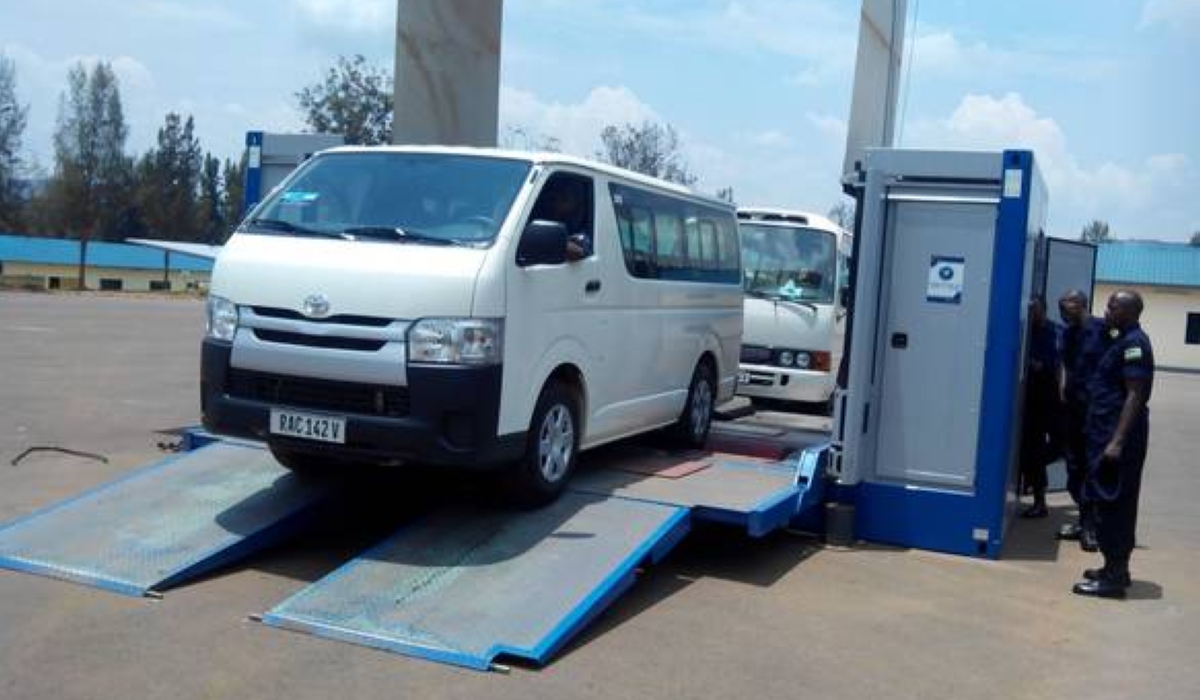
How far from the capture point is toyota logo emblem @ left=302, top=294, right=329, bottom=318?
662cm

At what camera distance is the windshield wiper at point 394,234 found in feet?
22.5

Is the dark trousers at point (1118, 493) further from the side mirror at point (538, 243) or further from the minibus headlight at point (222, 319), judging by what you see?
the minibus headlight at point (222, 319)

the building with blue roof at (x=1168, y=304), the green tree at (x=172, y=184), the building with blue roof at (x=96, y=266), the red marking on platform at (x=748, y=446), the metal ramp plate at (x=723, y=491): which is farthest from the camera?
the green tree at (x=172, y=184)

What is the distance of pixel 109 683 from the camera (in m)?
5.23

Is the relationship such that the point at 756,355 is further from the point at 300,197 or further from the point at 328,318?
the point at 328,318

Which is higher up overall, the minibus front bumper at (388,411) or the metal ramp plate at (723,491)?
the minibus front bumper at (388,411)

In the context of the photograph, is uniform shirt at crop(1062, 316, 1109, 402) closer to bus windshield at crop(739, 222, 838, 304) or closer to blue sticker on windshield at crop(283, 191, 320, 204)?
bus windshield at crop(739, 222, 838, 304)

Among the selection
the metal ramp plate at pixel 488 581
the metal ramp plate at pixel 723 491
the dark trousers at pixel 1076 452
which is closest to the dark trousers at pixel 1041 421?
the dark trousers at pixel 1076 452

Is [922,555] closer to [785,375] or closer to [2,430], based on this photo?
[785,375]

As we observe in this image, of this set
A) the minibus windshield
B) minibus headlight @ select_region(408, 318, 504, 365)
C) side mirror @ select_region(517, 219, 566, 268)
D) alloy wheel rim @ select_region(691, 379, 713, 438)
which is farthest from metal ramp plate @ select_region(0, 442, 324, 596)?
alloy wheel rim @ select_region(691, 379, 713, 438)

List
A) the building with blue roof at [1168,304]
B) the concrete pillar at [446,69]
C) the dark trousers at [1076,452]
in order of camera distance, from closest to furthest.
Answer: the dark trousers at [1076,452] → the concrete pillar at [446,69] → the building with blue roof at [1168,304]

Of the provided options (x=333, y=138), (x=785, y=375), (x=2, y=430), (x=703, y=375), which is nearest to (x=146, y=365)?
(x=2, y=430)

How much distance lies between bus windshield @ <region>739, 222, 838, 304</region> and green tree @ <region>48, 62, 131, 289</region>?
7346 centimetres

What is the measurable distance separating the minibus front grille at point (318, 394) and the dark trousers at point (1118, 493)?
4530mm
